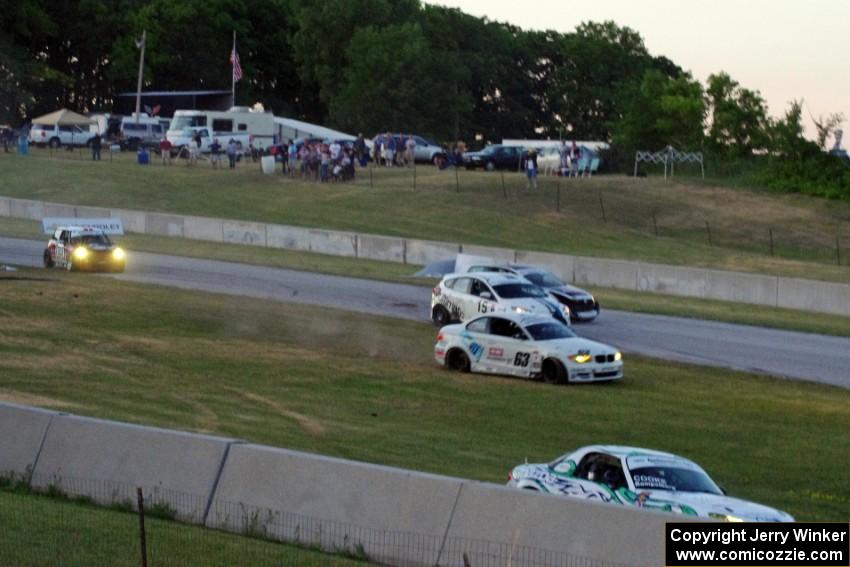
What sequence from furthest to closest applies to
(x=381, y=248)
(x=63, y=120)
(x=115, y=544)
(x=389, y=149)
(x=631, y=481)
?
(x=63, y=120) < (x=389, y=149) < (x=381, y=248) < (x=631, y=481) < (x=115, y=544)

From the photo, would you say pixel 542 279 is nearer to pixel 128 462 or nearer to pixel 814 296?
pixel 814 296

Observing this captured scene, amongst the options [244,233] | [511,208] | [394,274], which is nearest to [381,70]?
[511,208]

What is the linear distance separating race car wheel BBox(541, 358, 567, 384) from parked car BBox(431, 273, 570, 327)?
16.4 ft

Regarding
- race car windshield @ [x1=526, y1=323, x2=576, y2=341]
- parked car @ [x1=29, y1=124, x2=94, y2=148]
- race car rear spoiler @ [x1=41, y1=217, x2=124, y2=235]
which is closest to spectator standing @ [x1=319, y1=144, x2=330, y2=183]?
parked car @ [x1=29, y1=124, x2=94, y2=148]

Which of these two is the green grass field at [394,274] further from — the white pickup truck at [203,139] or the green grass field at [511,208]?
the white pickup truck at [203,139]

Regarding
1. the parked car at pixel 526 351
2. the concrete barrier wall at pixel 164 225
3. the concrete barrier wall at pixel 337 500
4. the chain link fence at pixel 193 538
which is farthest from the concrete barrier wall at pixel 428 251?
the concrete barrier wall at pixel 337 500

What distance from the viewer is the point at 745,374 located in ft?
88.5

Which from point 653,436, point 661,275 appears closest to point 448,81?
point 661,275

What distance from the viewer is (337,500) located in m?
12.6

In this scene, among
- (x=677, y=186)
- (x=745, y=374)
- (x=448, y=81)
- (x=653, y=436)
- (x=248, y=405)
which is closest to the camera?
(x=653, y=436)

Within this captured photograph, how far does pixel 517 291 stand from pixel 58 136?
2132 inches

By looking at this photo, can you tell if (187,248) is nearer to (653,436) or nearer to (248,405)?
(248,405)

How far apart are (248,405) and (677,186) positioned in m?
44.6

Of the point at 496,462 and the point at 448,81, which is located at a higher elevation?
the point at 448,81
